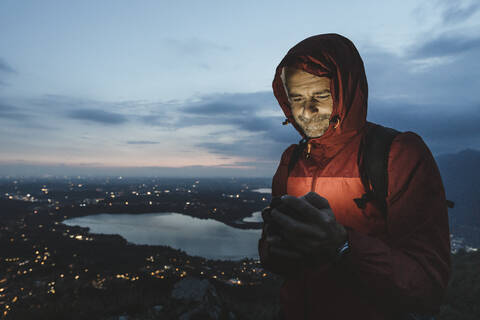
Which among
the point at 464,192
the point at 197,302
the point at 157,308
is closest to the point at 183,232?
the point at 157,308

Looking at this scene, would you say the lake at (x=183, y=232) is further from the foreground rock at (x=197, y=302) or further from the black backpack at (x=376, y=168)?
the black backpack at (x=376, y=168)

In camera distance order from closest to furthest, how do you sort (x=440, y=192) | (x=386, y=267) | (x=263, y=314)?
(x=386, y=267)
(x=440, y=192)
(x=263, y=314)

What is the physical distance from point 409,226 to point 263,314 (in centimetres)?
663

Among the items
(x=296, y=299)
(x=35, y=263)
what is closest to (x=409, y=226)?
(x=296, y=299)

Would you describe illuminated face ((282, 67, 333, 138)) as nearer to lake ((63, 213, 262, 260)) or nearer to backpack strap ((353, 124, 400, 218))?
backpack strap ((353, 124, 400, 218))

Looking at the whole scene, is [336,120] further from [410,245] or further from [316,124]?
[410,245]

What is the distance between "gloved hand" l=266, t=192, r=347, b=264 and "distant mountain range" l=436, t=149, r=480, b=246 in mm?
52712

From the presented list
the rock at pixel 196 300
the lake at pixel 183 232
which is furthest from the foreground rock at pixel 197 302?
the lake at pixel 183 232

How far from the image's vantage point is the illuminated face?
1346 millimetres

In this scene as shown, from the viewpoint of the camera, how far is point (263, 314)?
6137 mm

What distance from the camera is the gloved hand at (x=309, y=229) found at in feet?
2.66

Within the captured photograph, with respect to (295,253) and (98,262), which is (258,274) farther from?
(295,253)

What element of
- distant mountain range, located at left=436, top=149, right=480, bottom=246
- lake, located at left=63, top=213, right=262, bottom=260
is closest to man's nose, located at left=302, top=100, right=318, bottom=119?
lake, located at left=63, top=213, right=262, bottom=260

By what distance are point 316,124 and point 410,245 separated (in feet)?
2.60
